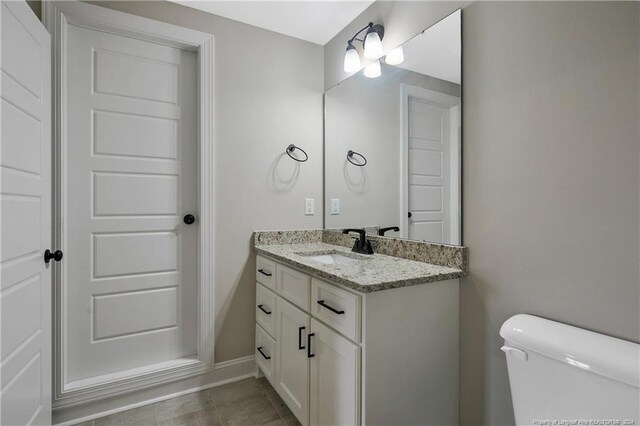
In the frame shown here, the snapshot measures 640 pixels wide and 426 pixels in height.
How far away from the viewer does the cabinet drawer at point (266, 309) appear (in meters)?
1.84

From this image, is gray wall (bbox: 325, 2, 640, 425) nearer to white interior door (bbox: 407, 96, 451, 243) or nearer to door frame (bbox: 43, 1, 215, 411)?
white interior door (bbox: 407, 96, 451, 243)

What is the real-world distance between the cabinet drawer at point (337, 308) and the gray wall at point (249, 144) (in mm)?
854

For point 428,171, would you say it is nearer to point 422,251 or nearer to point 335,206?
point 422,251

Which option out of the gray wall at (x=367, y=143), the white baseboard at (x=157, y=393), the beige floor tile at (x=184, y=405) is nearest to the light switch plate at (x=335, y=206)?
the gray wall at (x=367, y=143)

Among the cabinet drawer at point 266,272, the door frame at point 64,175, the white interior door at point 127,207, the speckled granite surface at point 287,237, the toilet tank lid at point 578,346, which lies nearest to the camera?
the toilet tank lid at point 578,346

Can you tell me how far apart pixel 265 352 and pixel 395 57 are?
1850mm

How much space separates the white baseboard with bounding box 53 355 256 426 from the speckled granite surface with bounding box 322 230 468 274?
1091 mm

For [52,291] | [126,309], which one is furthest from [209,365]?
[52,291]

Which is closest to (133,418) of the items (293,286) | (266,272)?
(266,272)

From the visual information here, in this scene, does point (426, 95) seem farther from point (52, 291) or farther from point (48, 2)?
point (52, 291)

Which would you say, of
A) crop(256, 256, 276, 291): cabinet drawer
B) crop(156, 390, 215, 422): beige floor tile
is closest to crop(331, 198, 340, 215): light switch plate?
crop(256, 256, 276, 291): cabinet drawer

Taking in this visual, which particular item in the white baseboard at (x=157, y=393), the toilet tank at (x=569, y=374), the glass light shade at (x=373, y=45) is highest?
the glass light shade at (x=373, y=45)

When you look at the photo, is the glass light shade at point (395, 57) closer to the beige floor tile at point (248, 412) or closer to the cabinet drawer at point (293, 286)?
the cabinet drawer at point (293, 286)

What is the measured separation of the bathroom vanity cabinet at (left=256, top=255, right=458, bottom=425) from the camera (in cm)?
116
